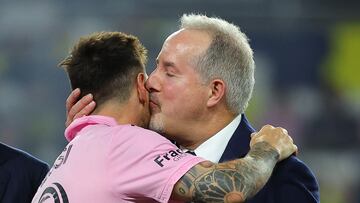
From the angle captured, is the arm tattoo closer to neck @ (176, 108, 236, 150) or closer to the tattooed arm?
the tattooed arm

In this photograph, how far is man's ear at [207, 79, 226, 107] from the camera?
8.82 ft

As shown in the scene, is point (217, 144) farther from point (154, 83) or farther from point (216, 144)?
point (154, 83)

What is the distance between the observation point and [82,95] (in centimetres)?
267

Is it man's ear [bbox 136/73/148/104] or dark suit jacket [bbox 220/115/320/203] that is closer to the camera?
dark suit jacket [bbox 220/115/320/203]

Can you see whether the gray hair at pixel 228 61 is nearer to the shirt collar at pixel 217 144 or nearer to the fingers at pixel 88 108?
the shirt collar at pixel 217 144

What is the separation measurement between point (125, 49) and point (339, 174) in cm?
530

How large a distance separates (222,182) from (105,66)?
55 cm

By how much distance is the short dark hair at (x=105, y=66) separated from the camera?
262 centimetres

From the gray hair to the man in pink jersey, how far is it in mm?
204

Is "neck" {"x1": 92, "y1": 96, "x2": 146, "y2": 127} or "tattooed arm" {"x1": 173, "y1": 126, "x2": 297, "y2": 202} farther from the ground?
"neck" {"x1": 92, "y1": 96, "x2": 146, "y2": 127}

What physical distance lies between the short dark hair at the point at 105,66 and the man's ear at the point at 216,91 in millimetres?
210

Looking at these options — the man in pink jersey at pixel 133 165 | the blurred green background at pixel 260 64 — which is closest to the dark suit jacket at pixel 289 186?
the man in pink jersey at pixel 133 165

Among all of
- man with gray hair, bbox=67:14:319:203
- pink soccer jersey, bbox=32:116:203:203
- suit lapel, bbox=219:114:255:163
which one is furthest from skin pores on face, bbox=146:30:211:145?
pink soccer jersey, bbox=32:116:203:203

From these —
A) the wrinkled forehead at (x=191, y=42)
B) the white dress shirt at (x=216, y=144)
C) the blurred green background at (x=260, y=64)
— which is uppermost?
the wrinkled forehead at (x=191, y=42)
